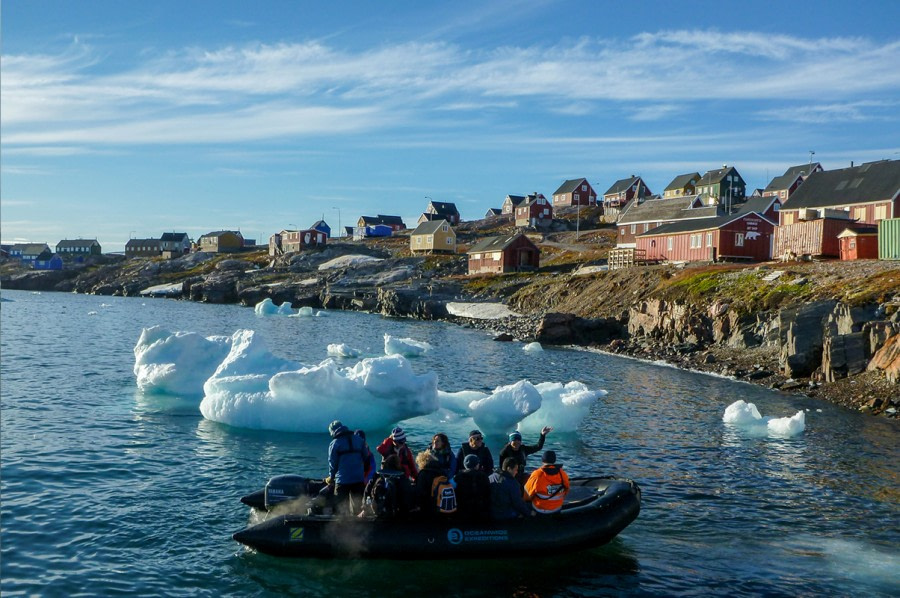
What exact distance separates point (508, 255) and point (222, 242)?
81.8 meters

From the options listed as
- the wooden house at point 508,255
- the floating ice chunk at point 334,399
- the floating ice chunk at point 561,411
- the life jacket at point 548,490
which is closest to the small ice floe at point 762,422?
the floating ice chunk at point 561,411

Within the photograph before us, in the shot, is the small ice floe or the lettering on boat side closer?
the lettering on boat side

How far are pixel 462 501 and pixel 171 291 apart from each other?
106 m

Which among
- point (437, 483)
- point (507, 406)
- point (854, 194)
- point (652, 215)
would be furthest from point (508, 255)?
point (437, 483)

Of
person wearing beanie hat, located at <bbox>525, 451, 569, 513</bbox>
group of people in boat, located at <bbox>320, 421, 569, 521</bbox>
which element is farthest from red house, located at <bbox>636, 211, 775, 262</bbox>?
person wearing beanie hat, located at <bbox>525, 451, 569, 513</bbox>

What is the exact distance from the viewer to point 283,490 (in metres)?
14.8

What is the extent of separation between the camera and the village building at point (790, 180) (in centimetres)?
11062

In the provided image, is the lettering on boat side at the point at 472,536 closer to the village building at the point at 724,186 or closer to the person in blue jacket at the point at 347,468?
the person in blue jacket at the point at 347,468

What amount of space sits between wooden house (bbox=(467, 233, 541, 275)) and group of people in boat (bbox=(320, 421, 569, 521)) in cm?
7504

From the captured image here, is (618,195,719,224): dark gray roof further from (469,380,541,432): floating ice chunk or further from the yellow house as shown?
(469,380,541,432): floating ice chunk

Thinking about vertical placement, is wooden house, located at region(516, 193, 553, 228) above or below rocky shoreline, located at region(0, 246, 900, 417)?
above

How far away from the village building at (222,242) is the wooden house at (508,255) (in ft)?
248

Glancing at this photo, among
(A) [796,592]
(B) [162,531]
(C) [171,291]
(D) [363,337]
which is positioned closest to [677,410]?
(A) [796,592]

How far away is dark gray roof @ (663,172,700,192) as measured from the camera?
12900 centimetres
